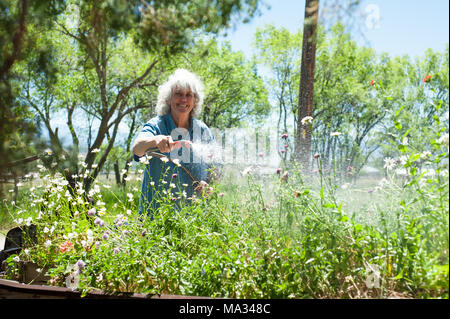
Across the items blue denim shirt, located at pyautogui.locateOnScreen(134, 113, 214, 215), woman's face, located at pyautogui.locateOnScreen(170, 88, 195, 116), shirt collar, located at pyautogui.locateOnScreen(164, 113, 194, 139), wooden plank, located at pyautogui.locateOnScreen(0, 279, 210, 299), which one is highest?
woman's face, located at pyautogui.locateOnScreen(170, 88, 195, 116)

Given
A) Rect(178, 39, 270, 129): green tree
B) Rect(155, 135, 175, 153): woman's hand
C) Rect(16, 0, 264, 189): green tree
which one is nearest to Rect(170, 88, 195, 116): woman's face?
Rect(178, 39, 270, 129): green tree

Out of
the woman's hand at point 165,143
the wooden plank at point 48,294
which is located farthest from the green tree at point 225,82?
the wooden plank at point 48,294

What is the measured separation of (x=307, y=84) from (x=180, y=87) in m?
0.72

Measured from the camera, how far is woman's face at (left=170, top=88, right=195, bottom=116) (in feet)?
6.36

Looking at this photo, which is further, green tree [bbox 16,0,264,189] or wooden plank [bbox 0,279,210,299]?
green tree [bbox 16,0,264,189]

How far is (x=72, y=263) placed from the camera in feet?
4.72

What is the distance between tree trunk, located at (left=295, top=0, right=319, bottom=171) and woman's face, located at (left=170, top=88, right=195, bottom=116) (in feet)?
2.14

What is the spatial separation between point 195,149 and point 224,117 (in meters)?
0.27

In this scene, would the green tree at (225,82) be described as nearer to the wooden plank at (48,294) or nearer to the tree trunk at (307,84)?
the tree trunk at (307,84)

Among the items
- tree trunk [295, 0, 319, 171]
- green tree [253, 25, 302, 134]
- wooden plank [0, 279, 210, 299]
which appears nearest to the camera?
wooden plank [0, 279, 210, 299]

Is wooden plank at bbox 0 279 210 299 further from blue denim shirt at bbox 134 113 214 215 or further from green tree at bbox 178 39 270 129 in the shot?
green tree at bbox 178 39 270 129

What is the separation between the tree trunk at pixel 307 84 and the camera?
1.56 metres

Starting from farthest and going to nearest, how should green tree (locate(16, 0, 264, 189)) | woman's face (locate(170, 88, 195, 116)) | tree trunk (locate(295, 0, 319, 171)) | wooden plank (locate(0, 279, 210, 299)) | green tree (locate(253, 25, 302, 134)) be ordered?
1. woman's face (locate(170, 88, 195, 116))
2. green tree (locate(16, 0, 264, 189))
3. green tree (locate(253, 25, 302, 134))
4. tree trunk (locate(295, 0, 319, 171))
5. wooden plank (locate(0, 279, 210, 299))

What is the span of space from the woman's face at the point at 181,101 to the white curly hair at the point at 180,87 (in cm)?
2
